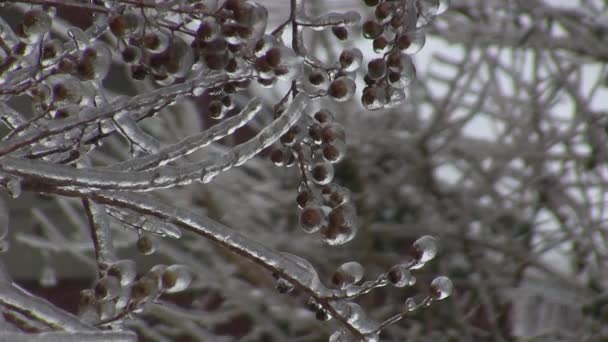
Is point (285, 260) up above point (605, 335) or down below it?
above

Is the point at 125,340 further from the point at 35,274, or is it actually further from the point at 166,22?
the point at 35,274

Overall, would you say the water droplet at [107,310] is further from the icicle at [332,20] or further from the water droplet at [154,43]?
the icicle at [332,20]

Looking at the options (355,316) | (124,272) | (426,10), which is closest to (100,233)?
(124,272)

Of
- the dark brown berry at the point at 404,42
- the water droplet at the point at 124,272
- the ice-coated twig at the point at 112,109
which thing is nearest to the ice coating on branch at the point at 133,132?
the ice-coated twig at the point at 112,109

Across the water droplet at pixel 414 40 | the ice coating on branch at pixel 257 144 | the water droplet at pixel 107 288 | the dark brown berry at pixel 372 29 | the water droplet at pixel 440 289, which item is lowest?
the water droplet at pixel 440 289

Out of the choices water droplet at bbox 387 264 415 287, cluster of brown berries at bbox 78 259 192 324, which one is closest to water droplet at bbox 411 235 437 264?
water droplet at bbox 387 264 415 287

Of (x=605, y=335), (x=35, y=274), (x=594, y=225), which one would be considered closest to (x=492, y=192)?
(x=594, y=225)
